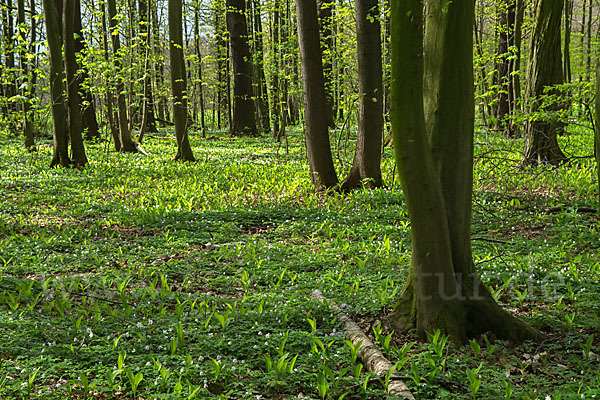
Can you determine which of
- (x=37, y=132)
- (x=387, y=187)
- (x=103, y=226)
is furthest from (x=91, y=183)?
(x=37, y=132)

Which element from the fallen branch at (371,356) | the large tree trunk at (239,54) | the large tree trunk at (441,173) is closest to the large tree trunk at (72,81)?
the large tree trunk at (239,54)

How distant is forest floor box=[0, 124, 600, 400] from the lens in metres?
2.97

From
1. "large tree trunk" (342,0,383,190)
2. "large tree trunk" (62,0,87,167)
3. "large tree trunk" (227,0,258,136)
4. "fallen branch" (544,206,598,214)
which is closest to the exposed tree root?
"fallen branch" (544,206,598,214)

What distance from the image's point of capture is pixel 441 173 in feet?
11.8

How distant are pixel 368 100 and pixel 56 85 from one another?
27.1 ft

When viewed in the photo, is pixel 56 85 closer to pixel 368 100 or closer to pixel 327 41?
pixel 368 100

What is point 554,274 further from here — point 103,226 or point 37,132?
point 37,132

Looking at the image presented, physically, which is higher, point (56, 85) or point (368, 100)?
point (56, 85)

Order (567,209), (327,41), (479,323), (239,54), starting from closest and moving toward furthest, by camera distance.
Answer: (479,323)
(567,209)
(327,41)
(239,54)

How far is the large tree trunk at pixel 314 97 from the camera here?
344 inches

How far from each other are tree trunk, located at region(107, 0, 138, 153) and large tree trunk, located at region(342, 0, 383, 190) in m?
7.14

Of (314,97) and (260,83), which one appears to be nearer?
(314,97)

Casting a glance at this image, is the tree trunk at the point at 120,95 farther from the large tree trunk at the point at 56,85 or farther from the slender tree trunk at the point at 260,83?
the slender tree trunk at the point at 260,83

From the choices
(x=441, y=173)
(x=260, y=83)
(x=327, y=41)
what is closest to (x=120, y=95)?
(x=327, y=41)
